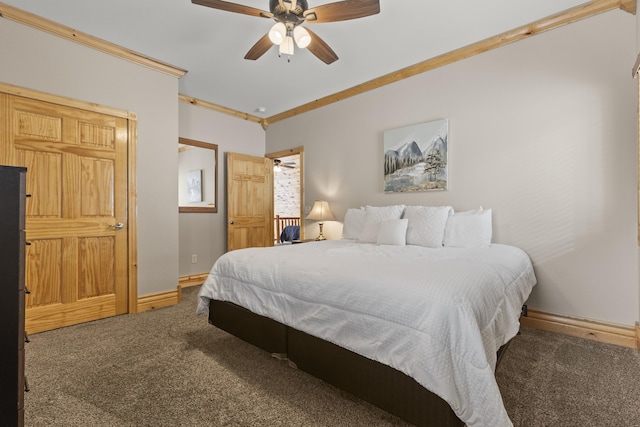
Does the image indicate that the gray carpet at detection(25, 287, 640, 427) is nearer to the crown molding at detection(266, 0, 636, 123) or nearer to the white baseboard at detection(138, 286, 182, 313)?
the white baseboard at detection(138, 286, 182, 313)

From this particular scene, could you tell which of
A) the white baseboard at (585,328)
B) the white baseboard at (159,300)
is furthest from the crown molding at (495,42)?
the white baseboard at (159,300)

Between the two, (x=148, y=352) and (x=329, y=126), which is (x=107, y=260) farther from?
(x=329, y=126)

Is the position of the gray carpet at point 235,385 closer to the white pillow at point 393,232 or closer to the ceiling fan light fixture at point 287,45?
the white pillow at point 393,232

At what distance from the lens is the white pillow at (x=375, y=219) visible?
126 inches

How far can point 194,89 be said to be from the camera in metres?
4.07

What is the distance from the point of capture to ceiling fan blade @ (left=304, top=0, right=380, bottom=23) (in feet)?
6.61

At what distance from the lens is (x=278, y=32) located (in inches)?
88.6

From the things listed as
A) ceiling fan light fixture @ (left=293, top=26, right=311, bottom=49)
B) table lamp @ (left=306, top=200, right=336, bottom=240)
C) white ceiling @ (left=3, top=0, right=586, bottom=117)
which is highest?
white ceiling @ (left=3, top=0, right=586, bottom=117)

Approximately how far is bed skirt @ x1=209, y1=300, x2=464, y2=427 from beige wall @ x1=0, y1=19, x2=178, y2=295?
5.25 feet

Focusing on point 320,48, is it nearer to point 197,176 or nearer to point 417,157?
point 417,157

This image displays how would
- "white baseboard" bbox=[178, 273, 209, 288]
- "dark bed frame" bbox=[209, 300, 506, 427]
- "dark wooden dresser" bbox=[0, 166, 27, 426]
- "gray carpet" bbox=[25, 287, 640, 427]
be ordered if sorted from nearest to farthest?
"dark wooden dresser" bbox=[0, 166, 27, 426]
"dark bed frame" bbox=[209, 300, 506, 427]
"gray carpet" bbox=[25, 287, 640, 427]
"white baseboard" bbox=[178, 273, 209, 288]

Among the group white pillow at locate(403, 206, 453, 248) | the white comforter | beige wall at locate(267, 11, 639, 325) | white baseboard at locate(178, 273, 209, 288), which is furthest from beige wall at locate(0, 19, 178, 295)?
beige wall at locate(267, 11, 639, 325)

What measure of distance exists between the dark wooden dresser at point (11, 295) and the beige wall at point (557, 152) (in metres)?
3.25

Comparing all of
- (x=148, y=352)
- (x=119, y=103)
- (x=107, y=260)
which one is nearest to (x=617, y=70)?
(x=148, y=352)
